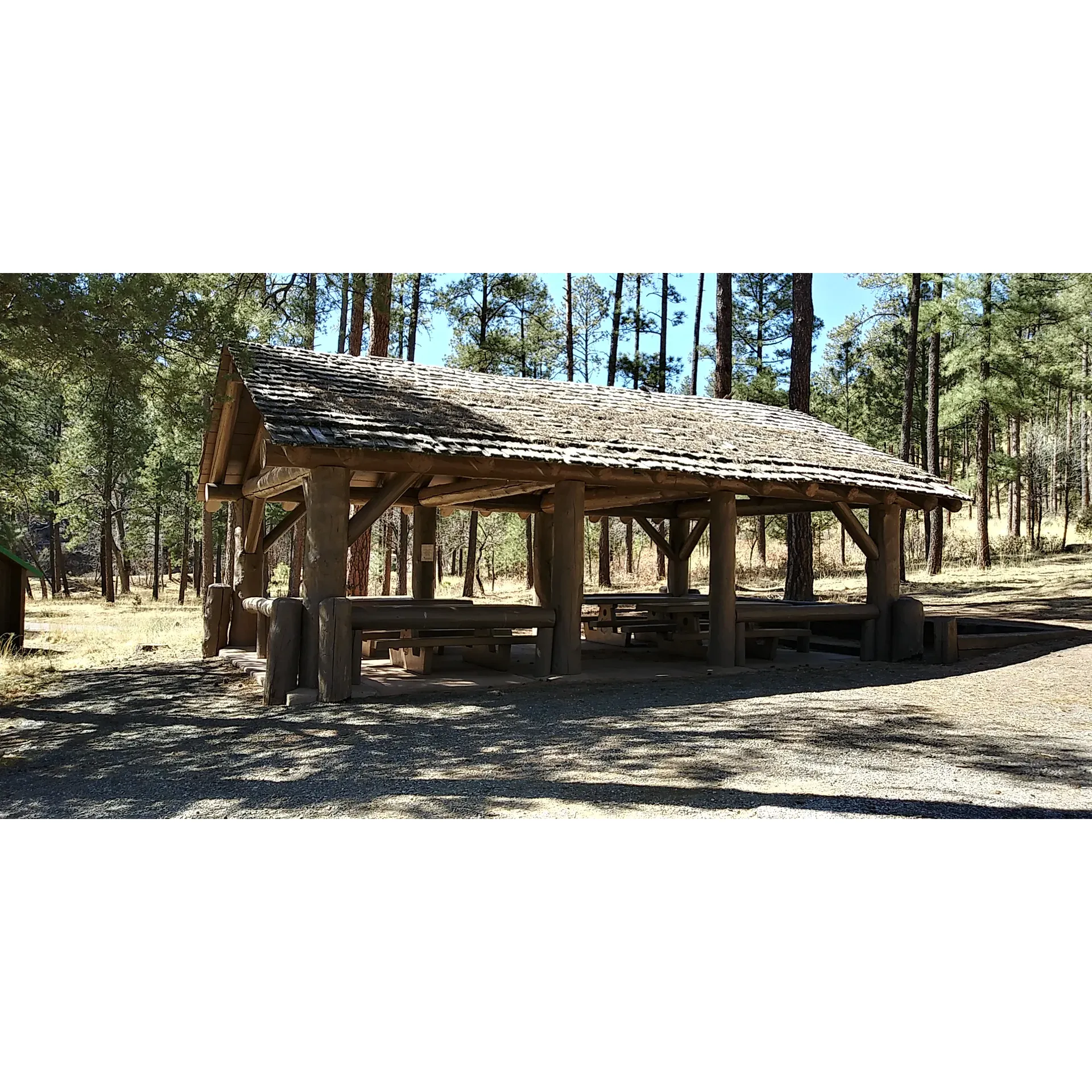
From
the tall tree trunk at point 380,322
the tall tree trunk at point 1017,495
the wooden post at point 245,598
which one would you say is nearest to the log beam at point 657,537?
the tall tree trunk at point 380,322

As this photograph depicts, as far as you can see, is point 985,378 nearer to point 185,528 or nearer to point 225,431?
point 225,431

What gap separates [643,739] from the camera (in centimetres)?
658

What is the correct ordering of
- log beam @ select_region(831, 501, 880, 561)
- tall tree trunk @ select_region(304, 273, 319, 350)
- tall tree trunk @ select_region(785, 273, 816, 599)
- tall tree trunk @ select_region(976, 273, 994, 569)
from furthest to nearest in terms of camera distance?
tall tree trunk @ select_region(976, 273, 994, 569) < tall tree trunk @ select_region(304, 273, 319, 350) < tall tree trunk @ select_region(785, 273, 816, 599) < log beam @ select_region(831, 501, 880, 561)

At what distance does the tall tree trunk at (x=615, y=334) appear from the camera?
25.2m

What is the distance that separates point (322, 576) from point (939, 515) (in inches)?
785

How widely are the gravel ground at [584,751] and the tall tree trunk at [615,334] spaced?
1668 centimetres

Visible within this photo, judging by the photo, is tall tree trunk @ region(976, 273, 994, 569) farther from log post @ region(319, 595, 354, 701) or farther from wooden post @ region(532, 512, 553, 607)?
log post @ region(319, 595, 354, 701)

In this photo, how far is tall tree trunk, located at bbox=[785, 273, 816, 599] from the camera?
1617 cm

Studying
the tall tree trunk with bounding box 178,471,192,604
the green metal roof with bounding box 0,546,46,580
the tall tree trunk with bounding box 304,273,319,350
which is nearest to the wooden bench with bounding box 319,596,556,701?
the green metal roof with bounding box 0,546,46,580

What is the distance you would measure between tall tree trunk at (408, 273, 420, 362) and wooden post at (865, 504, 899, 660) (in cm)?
1307

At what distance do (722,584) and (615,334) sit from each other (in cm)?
1622

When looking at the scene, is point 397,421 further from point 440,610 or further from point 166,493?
point 166,493

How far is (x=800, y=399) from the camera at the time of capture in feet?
55.0

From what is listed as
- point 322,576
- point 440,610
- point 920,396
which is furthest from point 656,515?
point 920,396
